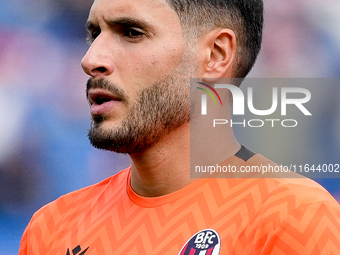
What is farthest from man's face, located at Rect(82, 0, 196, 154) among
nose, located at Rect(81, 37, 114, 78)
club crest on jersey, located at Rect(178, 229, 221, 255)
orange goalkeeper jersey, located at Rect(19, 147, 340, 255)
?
club crest on jersey, located at Rect(178, 229, 221, 255)

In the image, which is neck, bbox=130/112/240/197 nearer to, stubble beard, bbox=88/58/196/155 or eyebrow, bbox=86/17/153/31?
stubble beard, bbox=88/58/196/155

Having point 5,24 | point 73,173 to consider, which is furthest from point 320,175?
point 5,24

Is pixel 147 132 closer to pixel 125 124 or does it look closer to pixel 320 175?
pixel 125 124

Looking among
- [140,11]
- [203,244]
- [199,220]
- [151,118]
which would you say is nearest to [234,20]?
[140,11]

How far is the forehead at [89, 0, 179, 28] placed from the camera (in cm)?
212

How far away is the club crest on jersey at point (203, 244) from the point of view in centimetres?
184

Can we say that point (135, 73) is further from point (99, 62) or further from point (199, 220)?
point (199, 220)

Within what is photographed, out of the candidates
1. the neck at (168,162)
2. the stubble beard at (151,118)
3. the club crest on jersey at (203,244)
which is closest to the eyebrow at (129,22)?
the stubble beard at (151,118)

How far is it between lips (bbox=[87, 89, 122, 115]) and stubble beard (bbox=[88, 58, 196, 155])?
57mm

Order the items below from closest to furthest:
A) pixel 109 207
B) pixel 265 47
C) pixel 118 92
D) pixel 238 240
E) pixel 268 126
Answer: pixel 238 240 → pixel 118 92 → pixel 109 207 → pixel 268 126 → pixel 265 47

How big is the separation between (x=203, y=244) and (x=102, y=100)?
0.78 metres

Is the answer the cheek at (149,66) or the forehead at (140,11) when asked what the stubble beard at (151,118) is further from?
the forehead at (140,11)

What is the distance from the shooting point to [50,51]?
4.91 metres

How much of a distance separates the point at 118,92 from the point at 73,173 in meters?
2.66
